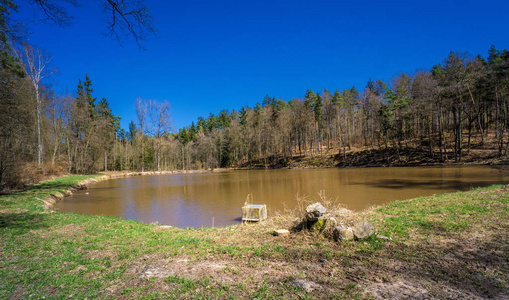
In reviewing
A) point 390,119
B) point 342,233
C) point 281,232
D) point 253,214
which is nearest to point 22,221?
Result: point 253,214

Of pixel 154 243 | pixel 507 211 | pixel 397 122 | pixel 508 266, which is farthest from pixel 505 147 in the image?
pixel 154 243

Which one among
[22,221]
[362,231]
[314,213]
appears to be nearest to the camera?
[362,231]

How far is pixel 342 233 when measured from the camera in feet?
17.3

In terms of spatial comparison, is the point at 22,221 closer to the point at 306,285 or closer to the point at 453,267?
the point at 306,285

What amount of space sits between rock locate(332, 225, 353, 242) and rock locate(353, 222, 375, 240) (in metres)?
0.11

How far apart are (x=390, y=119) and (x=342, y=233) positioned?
130 feet

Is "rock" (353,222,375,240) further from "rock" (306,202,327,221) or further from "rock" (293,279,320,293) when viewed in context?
"rock" (293,279,320,293)

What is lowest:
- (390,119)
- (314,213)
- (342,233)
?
(342,233)

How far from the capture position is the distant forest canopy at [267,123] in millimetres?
17938

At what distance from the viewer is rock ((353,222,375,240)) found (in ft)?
17.0

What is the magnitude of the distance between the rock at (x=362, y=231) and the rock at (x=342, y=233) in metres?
0.11

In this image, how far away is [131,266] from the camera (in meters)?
4.50

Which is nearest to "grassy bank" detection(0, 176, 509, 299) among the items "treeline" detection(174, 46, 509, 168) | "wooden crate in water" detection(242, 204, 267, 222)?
"wooden crate in water" detection(242, 204, 267, 222)

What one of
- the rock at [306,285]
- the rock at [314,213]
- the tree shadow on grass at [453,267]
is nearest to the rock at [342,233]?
the rock at [314,213]
